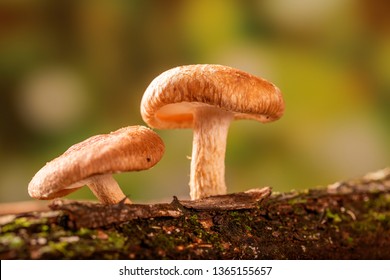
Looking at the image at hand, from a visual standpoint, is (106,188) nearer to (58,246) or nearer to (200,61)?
(58,246)

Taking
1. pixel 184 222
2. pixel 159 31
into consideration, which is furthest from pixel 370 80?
pixel 184 222

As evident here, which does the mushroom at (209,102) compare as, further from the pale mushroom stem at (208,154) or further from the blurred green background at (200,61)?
the blurred green background at (200,61)

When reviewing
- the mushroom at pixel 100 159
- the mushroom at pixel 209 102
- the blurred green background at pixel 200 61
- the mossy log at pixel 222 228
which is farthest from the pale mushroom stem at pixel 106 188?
the blurred green background at pixel 200 61

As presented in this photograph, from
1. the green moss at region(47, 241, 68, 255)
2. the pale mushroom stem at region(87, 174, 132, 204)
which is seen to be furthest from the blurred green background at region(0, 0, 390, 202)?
the green moss at region(47, 241, 68, 255)

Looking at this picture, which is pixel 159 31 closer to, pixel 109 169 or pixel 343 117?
pixel 343 117

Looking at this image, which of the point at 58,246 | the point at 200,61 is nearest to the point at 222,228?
the point at 58,246

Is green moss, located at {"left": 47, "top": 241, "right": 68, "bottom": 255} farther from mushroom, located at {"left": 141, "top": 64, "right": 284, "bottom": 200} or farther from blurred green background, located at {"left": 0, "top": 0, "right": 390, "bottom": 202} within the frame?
blurred green background, located at {"left": 0, "top": 0, "right": 390, "bottom": 202}
